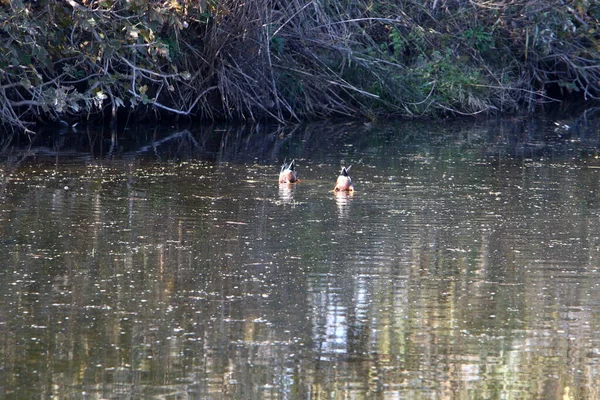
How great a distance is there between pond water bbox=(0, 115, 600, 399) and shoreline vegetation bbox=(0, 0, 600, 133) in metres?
1.94

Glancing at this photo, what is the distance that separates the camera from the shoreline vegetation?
46.5ft

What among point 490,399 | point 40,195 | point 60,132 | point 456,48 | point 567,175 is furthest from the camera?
point 456,48

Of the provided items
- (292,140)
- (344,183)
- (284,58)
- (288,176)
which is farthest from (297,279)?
(284,58)

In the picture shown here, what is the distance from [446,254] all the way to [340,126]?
9.67m

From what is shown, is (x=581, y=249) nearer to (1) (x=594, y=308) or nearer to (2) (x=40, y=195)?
(1) (x=594, y=308)

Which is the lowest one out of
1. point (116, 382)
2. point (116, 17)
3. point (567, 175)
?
point (116, 382)

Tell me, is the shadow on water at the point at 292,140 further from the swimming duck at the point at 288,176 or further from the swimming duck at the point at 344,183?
the swimming duck at the point at 344,183

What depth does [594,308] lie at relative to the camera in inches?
264

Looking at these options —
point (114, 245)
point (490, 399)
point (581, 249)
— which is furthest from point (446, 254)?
point (490, 399)

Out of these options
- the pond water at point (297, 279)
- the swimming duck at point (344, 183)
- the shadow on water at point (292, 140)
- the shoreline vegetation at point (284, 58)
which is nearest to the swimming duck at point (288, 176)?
the pond water at point (297, 279)

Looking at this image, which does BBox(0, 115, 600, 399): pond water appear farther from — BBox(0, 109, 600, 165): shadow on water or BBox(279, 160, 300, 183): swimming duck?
BBox(0, 109, 600, 165): shadow on water

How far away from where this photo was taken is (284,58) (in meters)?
17.8

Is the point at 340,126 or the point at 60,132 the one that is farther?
the point at 340,126

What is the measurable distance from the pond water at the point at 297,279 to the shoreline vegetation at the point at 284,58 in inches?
76.4
